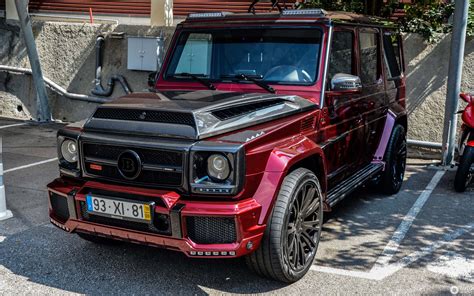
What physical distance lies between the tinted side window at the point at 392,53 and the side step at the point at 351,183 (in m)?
1.20

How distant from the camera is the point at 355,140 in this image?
206 inches

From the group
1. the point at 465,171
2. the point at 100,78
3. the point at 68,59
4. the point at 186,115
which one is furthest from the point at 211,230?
the point at 68,59

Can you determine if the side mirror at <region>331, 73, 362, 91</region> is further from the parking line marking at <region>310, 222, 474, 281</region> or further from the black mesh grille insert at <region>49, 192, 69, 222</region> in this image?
the black mesh grille insert at <region>49, 192, 69, 222</region>

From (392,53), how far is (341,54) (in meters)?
1.74

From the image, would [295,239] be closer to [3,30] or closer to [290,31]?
[290,31]

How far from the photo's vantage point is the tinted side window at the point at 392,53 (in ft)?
20.2

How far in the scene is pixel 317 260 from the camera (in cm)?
438

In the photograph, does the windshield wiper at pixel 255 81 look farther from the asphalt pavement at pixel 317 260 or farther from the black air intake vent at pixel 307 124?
the asphalt pavement at pixel 317 260

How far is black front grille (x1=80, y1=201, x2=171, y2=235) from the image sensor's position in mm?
3430

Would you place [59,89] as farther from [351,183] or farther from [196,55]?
[351,183]

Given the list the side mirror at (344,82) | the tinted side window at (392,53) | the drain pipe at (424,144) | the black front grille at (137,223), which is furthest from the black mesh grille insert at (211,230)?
the drain pipe at (424,144)

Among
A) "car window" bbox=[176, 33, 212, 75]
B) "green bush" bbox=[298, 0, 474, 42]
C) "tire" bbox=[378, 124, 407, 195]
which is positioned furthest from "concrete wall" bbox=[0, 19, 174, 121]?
"tire" bbox=[378, 124, 407, 195]

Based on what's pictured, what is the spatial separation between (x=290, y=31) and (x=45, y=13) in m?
11.7

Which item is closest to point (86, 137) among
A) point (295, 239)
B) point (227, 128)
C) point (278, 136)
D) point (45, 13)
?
point (227, 128)
